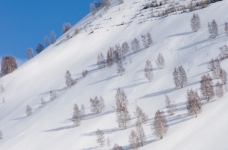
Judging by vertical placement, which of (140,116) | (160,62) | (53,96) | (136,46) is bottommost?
(140,116)

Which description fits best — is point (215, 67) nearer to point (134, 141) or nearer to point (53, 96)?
point (134, 141)

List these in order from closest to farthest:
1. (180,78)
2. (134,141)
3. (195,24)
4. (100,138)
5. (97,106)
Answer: (134,141)
(100,138)
(180,78)
(97,106)
(195,24)

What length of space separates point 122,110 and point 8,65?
228 feet

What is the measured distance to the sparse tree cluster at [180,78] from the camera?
60.3m

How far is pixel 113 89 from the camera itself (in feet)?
233

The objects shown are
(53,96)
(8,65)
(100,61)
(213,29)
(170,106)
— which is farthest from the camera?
(8,65)

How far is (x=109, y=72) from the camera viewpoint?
81625mm

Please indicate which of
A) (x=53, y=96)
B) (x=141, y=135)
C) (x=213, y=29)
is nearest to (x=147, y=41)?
(x=213, y=29)

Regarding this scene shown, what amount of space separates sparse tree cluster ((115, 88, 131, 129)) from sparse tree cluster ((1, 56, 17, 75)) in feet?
205

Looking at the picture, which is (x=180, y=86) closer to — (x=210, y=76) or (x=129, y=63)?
(x=210, y=76)

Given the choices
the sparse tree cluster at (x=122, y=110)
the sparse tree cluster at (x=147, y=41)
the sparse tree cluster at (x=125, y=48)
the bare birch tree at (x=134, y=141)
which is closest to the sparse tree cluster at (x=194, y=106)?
the bare birch tree at (x=134, y=141)

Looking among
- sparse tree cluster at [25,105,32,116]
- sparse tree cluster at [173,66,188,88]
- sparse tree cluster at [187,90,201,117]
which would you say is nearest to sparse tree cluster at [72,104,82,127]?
sparse tree cluster at [25,105,32,116]

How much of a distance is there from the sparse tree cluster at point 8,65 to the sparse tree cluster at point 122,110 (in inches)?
2454

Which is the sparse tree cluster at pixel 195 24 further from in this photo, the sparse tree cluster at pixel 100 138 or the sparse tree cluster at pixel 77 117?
the sparse tree cluster at pixel 100 138
